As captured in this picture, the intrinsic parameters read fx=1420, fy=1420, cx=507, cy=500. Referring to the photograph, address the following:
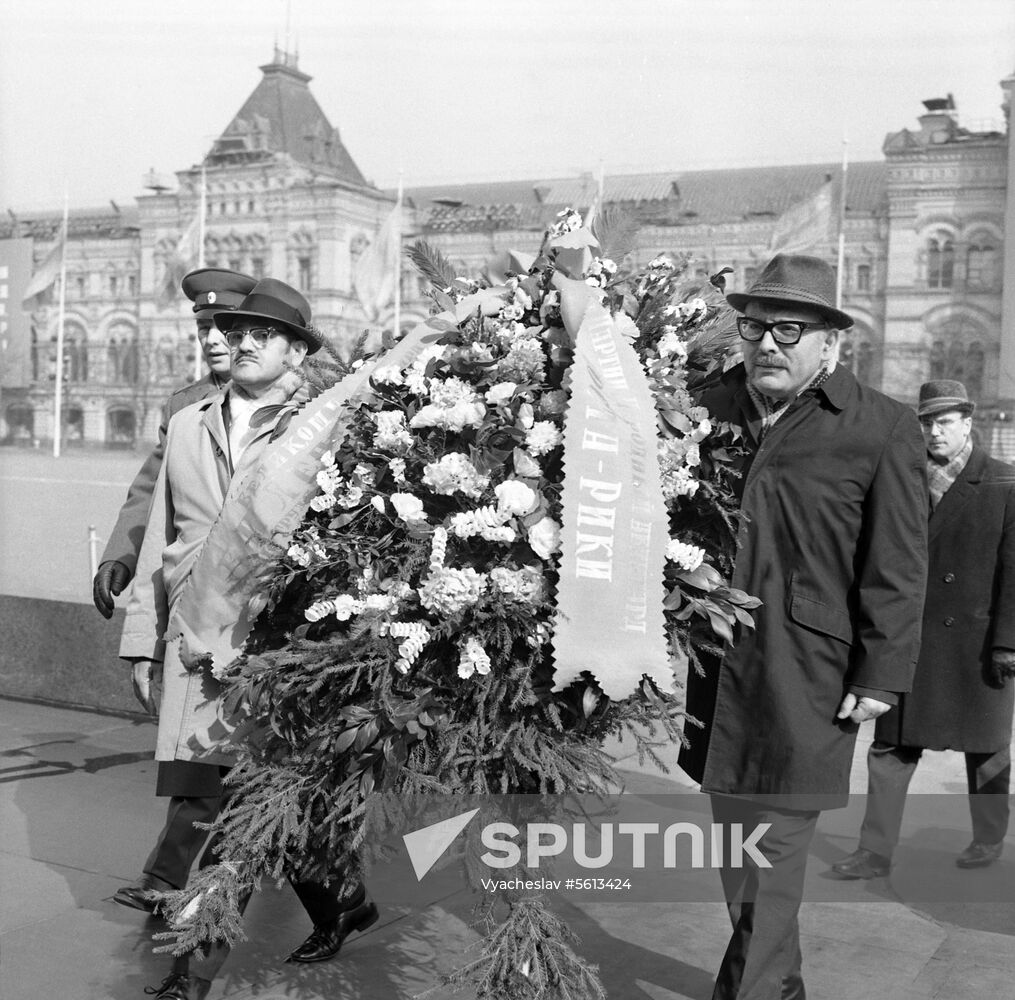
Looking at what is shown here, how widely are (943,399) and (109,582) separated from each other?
267 cm

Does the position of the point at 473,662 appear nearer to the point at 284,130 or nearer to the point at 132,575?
the point at 132,575

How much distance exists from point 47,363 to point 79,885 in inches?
2286

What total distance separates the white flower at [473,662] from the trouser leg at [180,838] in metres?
1.19

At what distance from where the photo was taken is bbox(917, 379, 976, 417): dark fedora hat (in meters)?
4.59

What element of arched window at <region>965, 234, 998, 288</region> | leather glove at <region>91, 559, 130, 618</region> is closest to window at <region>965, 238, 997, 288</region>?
arched window at <region>965, 234, 998, 288</region>

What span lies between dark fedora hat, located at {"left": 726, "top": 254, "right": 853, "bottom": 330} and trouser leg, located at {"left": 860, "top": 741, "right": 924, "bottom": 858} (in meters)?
1.93

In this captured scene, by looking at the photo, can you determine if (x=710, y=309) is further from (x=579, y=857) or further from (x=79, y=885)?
(x=79, y=885)

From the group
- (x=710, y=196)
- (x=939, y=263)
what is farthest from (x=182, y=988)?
(x=939, y=263)

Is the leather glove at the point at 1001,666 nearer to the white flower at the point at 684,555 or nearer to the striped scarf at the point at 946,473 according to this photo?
the striped scarf at the point at 946,473

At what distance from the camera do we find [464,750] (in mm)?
2770

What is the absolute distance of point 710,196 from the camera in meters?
51.8

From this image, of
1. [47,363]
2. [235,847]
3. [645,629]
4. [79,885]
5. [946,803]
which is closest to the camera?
[645,629]

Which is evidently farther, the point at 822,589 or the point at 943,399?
the point at 943,399

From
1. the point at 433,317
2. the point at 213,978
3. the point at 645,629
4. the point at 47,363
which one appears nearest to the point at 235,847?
the point at 213,978
